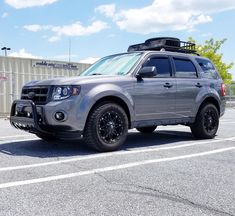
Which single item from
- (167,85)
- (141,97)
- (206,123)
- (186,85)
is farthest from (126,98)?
(206,123)

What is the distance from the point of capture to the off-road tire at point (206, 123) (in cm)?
757

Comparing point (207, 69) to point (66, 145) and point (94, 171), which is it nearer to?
point (66, 145)

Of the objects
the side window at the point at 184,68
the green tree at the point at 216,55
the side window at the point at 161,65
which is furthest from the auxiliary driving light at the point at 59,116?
the green tree at the point at 216,55

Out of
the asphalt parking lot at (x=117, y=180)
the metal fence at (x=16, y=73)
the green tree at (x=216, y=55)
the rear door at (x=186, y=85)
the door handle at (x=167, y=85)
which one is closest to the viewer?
the asphalt parking lot at (x=117, y=180)

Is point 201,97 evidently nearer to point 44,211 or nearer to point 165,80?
point 165,80

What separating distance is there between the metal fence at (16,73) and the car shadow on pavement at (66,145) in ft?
31.0

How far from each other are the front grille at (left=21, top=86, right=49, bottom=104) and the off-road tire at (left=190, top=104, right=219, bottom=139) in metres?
3.31

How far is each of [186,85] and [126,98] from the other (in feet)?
5.42

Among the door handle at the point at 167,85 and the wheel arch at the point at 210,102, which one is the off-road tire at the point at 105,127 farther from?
the wheel arch at the point at 210,102

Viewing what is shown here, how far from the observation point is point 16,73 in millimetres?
16922

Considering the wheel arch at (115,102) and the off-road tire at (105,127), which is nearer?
the off-road tire at (105,127)

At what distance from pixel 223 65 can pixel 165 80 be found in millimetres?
36476

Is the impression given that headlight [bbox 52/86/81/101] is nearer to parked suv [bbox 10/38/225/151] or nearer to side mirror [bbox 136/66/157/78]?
parked suv [bbox 10/38/225/151]

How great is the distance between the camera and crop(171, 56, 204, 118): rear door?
7172 millimetres
